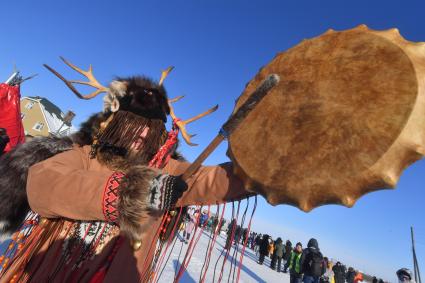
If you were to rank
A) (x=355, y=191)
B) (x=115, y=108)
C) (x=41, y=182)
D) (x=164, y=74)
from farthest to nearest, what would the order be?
1. (x=164, y=74)
2. (x=115, y=108)
3. (x=41, y=182)
4. (x=355, y=191)

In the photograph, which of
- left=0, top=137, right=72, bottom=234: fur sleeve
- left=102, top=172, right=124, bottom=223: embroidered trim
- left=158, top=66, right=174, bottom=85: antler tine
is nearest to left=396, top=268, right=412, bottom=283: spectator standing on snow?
left=158, top=66, right=174, bottom=85: antler tine

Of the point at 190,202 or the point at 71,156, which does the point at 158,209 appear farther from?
the point at 71,156

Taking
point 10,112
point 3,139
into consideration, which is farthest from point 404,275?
point 10,112

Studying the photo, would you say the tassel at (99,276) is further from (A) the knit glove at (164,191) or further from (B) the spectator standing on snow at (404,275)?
(B) the spectator standing on snow at (404,275)

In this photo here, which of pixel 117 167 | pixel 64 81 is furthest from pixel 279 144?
pixel 64 81

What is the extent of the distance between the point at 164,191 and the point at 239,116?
43cm

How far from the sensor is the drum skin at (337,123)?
79cm

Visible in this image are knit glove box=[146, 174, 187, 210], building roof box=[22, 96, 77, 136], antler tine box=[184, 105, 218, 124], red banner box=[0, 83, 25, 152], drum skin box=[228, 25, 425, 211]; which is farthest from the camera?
building roof box=[22, 96, 77, 136]

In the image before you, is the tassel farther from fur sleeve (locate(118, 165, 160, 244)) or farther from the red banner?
the red banner

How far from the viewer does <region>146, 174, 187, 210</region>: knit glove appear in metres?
1.06

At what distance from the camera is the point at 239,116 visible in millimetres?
996

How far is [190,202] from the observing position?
134 cm

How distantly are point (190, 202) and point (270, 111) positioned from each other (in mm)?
607

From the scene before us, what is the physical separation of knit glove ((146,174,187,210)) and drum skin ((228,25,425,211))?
26cm
